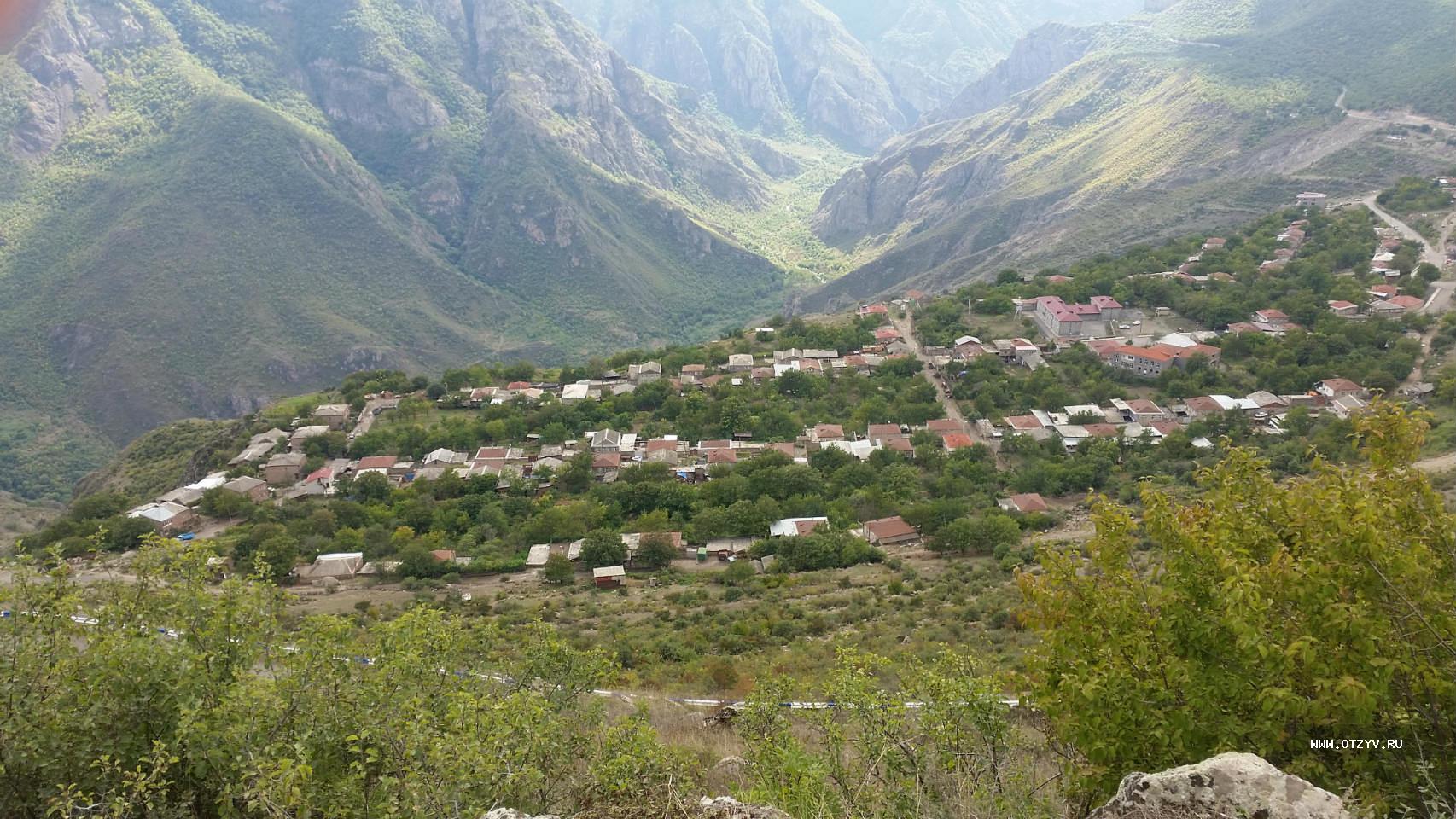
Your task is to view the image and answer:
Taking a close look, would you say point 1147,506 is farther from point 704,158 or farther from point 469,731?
point 704,158

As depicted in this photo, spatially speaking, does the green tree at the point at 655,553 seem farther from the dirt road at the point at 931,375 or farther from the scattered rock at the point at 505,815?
the scattered rock at the point at 505,815

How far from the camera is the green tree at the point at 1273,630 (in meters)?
5.16

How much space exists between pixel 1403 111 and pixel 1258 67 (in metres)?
27.8

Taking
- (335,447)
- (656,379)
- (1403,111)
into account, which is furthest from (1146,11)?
(335,447)

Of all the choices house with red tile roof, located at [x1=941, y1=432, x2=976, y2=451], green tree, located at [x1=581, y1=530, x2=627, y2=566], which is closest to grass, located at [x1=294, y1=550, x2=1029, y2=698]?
green tree, located at [x1=581, y1=530, x2=627, y2=566]

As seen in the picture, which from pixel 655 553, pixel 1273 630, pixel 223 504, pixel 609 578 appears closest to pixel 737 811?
pixel 1273 630

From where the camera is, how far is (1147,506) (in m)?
6.61

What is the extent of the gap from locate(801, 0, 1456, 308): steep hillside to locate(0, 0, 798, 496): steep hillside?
31.4 m

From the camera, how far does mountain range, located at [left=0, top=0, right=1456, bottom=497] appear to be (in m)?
76.7

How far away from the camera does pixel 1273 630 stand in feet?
18.6

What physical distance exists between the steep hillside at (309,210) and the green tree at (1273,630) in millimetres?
81699

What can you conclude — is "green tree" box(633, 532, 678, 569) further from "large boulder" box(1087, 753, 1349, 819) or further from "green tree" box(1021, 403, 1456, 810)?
"large boulder" box(1087, 753, 1349, 819)

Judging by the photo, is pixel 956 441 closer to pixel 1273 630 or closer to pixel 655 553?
pixel 655 553

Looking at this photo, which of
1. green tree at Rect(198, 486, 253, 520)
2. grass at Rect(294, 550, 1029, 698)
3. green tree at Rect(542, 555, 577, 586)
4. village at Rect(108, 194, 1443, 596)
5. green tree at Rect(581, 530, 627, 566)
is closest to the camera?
grass at Rect(294, 550, 1029, 698)
